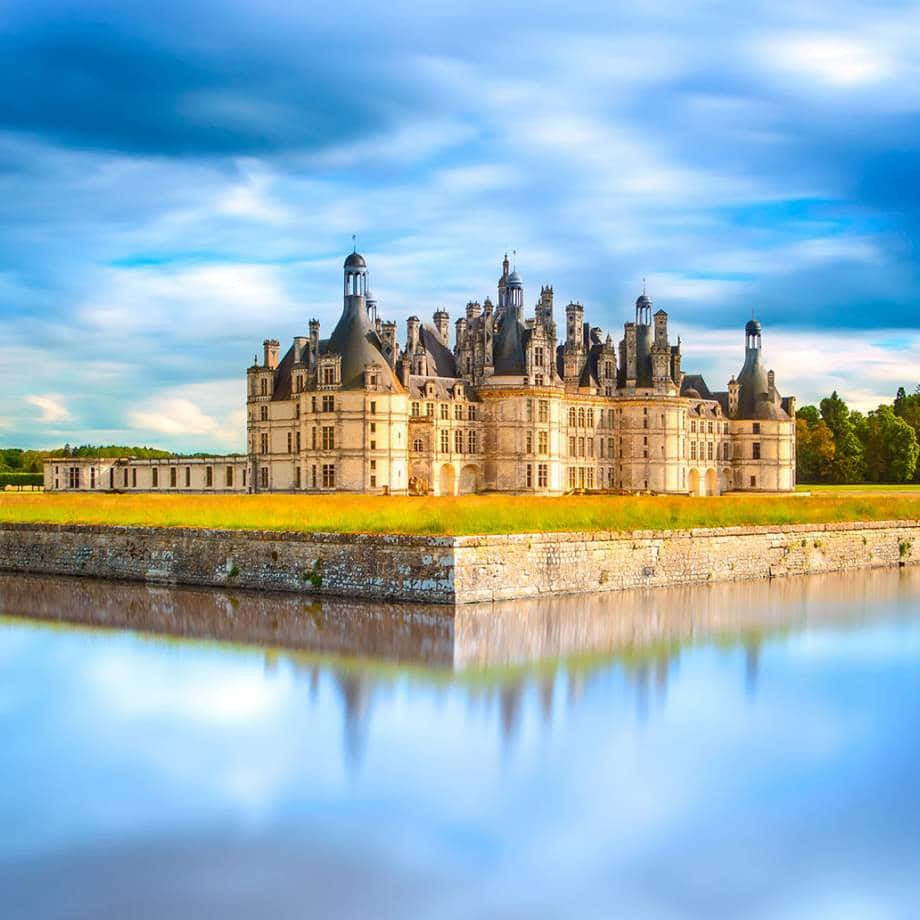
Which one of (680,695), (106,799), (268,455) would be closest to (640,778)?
(680,695)

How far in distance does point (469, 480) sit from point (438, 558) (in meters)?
41.5

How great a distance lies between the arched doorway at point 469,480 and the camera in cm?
6425

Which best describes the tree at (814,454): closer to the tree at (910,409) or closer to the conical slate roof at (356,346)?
the tree at (910,409)

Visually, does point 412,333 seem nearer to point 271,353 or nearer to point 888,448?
point 271,353

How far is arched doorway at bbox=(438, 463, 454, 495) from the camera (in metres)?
63.3

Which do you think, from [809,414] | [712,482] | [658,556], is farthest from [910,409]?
[658,556]

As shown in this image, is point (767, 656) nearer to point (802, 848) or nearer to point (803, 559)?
point (802, 848)

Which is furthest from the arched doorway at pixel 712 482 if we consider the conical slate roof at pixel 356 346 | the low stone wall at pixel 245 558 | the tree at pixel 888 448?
the low stone wall at pixel 245 558

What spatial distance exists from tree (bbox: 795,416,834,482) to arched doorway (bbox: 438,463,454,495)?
40.3 m

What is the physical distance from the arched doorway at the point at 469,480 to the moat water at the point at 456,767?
136ft

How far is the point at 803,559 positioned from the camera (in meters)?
31.8

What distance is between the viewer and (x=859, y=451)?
311 ft

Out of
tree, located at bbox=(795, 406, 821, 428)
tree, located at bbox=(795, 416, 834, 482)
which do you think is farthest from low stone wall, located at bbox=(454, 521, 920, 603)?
tree, located at bbox=(795, 406, 821, 428)

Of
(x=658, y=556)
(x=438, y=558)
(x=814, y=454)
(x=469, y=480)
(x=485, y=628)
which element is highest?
(x=814, y=454)
